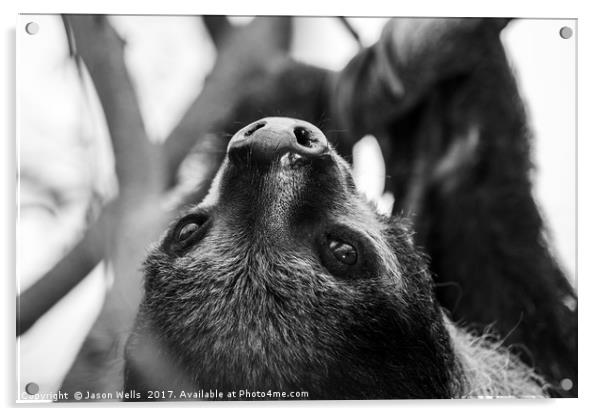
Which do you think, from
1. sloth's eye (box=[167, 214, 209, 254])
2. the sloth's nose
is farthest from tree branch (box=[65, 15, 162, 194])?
the sloth's nose

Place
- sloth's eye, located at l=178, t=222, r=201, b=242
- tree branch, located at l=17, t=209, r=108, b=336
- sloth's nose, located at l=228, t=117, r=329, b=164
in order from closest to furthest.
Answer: sloth's nose, located at l=228, t=117, r=329, b=164 → sloth's eye, located at l=178, t=222, r=201, b=242 → tree branch, located at l=17, t=209, r=108, b=336

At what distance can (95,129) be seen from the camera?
5.93ft

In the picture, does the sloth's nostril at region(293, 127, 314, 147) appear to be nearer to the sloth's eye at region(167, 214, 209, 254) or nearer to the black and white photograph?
the black and white photograph

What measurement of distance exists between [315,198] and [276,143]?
160 mm

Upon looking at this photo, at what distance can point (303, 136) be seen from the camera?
4.91ft

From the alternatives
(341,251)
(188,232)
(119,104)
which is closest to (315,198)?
(341,251)

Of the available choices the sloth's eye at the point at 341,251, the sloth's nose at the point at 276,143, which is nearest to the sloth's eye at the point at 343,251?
the sloth's eye at the point at 341,251

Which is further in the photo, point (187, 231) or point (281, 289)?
point (187, 231)

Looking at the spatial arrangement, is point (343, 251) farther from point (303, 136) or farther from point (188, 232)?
point (188, 232)

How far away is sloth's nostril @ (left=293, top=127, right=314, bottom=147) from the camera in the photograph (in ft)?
4.87

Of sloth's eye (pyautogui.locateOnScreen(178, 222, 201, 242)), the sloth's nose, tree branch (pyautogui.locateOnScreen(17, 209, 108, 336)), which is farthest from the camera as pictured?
tree branch (pyautogui.locateOnScreen(17, 209, 108, 336))

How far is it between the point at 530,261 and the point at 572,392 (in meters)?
0.39

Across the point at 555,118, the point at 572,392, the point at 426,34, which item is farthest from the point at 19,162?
the point at 572,392
